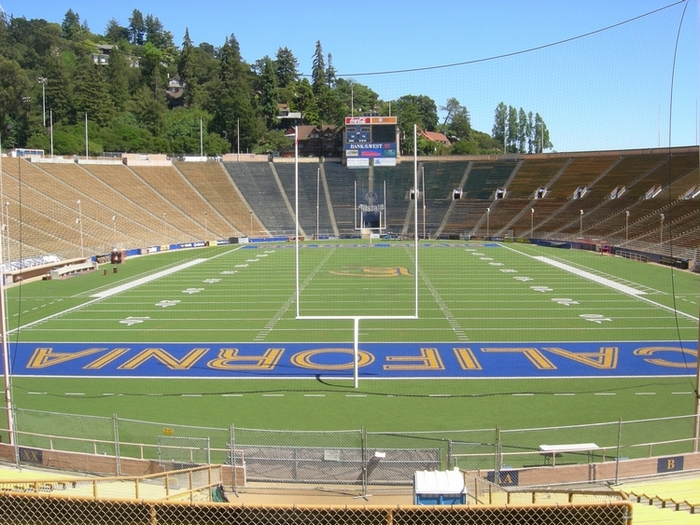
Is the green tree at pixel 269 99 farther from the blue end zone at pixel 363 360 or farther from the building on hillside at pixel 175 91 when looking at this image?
the blue end zone at pixel 363 360

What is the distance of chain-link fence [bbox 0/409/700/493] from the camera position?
9102 mm

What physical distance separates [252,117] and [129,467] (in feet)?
245

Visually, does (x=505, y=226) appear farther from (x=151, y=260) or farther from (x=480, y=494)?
(x=480, y=494)

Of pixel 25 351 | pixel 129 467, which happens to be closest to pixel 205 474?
pixel 129 467

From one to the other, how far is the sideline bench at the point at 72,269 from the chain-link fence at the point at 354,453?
22700 millimetres

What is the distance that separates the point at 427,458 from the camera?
9.30 metres

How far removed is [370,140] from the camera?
62.1 meters

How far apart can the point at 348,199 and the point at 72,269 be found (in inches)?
1240

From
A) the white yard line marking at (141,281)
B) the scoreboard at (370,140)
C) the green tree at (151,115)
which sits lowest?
the white yard line marking at (141,281)

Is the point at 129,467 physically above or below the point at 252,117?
below

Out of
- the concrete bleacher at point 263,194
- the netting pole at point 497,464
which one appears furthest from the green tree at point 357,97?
the netting pole at point 497,464

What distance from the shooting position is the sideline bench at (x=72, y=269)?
108ft

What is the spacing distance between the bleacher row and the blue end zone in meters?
21.3

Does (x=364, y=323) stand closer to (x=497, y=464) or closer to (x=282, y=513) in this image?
(x=497, y=464)
